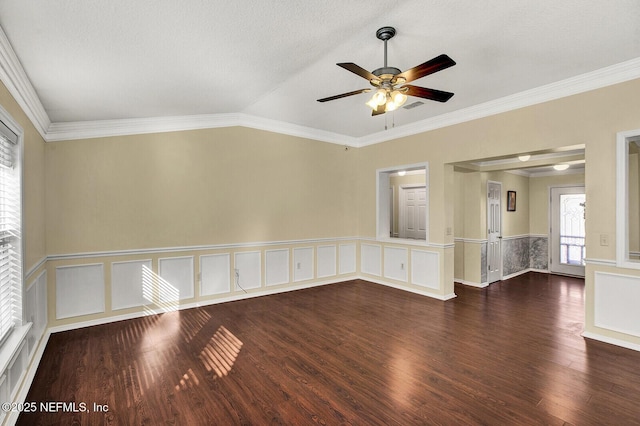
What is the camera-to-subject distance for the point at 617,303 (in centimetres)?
322

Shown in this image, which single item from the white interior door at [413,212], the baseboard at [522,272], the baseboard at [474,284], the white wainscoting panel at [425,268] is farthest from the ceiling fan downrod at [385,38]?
the baseboard at [522,272]

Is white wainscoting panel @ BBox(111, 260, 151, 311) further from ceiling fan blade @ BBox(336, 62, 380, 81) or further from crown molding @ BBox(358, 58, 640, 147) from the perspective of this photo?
crown molding @ BBox(358, 58, 640, 147)

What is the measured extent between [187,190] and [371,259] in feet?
11.7

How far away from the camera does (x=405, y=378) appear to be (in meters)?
2.59

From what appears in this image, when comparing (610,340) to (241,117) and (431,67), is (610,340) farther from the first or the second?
(241,117)

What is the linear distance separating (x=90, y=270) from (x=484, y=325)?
4.89 meters

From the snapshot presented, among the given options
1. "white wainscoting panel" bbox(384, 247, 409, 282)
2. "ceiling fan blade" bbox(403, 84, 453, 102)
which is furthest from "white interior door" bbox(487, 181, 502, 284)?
"ceiling fan blade" bbox(403, 84, 453, 102)

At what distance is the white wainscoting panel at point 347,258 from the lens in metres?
6.07

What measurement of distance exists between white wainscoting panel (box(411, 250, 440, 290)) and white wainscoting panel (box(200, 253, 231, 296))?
3.04 meters

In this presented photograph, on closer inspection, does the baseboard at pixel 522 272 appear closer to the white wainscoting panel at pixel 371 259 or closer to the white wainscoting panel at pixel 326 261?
the white wainscoting panel at pixel 371 259

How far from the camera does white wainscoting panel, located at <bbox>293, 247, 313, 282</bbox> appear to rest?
17.9 feet

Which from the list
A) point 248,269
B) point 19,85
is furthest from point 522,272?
point 19,85

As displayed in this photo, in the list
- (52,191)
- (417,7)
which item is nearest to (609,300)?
(417,7)

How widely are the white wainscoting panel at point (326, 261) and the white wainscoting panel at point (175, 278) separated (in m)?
2.23
